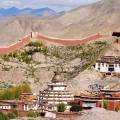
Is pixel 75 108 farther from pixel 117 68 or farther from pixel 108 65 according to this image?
pixel 108 65

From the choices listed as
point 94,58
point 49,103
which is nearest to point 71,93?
point 49,103

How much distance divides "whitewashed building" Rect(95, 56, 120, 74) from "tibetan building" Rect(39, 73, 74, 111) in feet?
36.3

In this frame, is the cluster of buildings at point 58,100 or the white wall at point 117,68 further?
the white wall at point 117,68

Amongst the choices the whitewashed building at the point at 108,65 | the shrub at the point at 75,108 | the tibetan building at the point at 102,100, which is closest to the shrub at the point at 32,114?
the shrub at the point at 75,108

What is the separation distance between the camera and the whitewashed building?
74875mm

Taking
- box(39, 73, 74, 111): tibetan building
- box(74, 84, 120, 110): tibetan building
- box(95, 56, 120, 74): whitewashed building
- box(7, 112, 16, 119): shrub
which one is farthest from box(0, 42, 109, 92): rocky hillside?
box(7, 112, 16, 119): shrub

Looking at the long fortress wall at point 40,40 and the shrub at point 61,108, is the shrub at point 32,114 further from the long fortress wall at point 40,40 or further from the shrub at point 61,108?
the long fortress wall at point 40,40

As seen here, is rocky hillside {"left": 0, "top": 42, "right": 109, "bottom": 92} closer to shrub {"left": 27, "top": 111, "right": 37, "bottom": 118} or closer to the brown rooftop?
the brown rooftop

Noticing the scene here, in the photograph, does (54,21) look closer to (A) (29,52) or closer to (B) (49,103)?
(A) (29,52)

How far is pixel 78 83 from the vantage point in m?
71.8

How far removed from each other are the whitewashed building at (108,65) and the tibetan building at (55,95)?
11.1 metres

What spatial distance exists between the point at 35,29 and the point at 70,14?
2777 centimetres

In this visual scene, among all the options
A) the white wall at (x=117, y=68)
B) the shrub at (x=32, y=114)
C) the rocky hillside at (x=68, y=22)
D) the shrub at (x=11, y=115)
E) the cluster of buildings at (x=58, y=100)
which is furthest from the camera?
the rocky hillside at (x=68, y=22)

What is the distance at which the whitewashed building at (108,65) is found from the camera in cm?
7488
